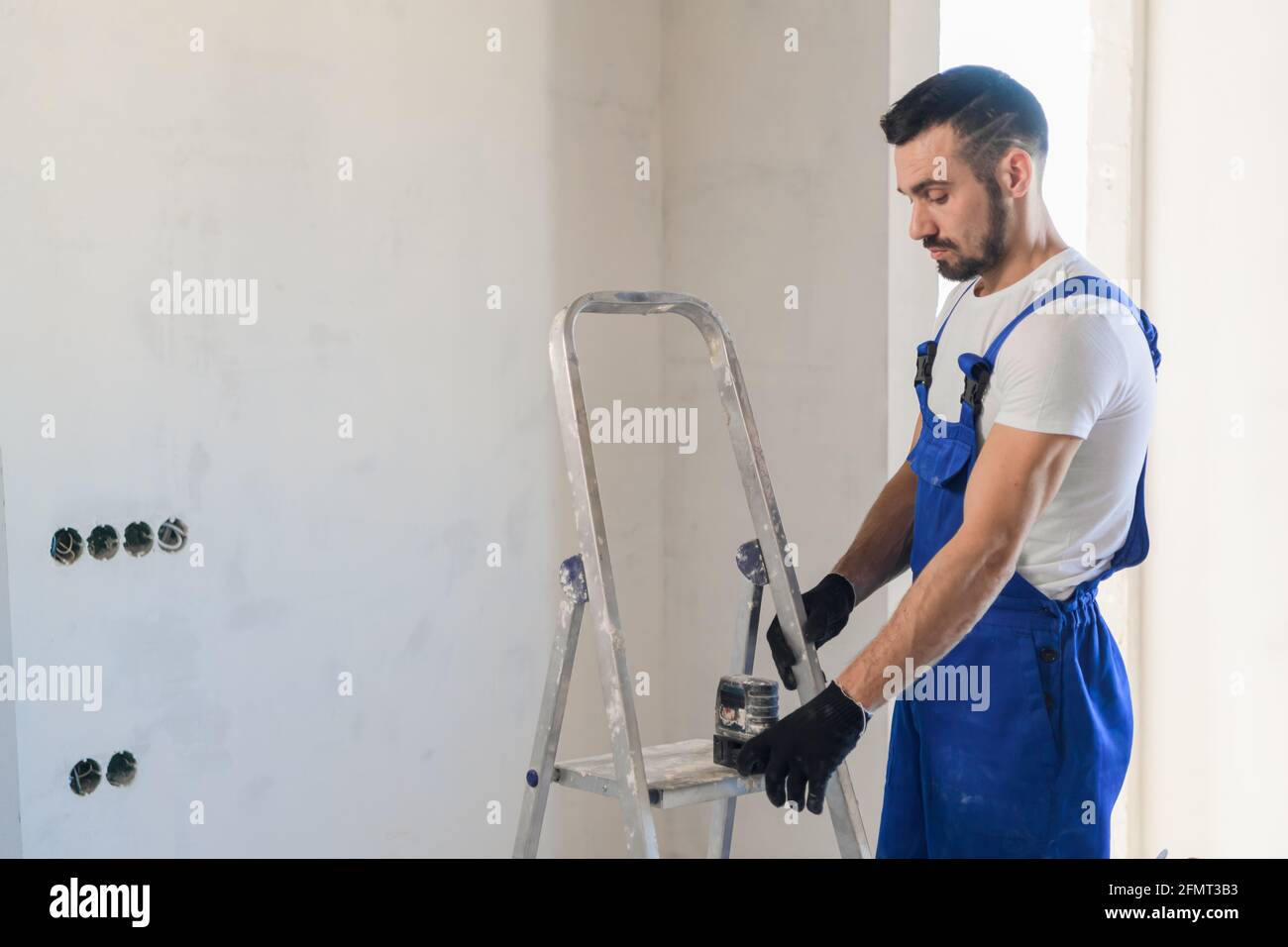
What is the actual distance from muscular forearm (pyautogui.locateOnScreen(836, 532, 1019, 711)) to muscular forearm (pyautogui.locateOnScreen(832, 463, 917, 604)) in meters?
0.39

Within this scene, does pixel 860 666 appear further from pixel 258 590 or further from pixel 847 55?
pixel 847 55

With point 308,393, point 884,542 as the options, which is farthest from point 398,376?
point 884,542

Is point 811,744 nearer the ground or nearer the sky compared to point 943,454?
nearer the ground

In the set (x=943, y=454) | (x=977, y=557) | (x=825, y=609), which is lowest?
(x=825, y=609)

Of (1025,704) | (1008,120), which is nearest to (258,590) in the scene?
(1025,704)

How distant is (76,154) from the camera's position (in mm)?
2008

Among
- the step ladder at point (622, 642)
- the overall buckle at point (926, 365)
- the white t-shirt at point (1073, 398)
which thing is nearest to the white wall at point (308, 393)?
the step ladder at point (622, 642)

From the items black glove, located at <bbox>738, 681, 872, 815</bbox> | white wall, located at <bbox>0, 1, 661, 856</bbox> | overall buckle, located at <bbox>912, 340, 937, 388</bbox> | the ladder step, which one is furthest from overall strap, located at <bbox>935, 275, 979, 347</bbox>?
white wall, located at <bbox>0, 1, 661, 856</bbox>

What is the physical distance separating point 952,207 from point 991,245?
0.07m

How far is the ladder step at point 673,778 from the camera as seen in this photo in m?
1.59

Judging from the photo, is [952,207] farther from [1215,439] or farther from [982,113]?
[1215,439]

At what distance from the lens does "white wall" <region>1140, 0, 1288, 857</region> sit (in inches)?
95.1

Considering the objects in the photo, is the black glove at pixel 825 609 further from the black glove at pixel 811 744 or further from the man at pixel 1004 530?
the black glove at pixel 811 744

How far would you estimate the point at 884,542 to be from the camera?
2.00 meters
